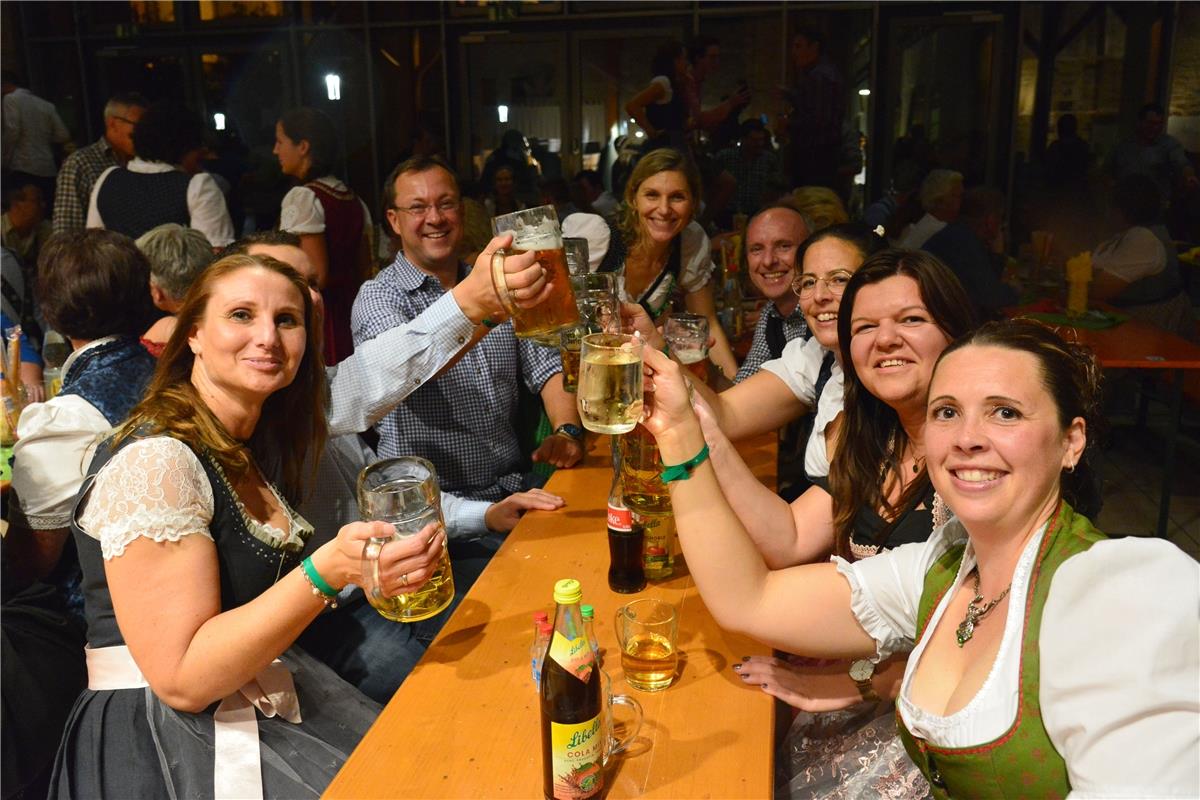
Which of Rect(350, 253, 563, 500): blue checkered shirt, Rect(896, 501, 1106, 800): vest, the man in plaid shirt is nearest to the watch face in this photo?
Rect(896, 501, 1106, 800): vest

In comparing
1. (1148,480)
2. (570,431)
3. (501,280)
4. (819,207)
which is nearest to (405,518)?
(501,280)

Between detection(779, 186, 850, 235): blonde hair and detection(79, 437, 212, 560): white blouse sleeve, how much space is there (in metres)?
2.76

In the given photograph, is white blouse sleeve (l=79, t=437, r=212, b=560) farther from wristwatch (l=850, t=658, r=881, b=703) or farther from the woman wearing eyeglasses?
the woman wearing eyeglasses

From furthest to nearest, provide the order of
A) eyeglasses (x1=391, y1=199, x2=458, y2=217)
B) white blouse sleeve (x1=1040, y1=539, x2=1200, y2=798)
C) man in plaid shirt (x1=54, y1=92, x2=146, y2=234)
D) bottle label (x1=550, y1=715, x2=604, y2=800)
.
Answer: man in plaid shirt (x1=54, y1=92, x2=146, y2=234) → eyeglasses (x1=391, y1=199, x2=458, y2=217) → bottle label (x1=550, y1=715, x2=604, y2=800) → white blouse sleeve (x1=1040, y1=539, x2=1200, y2=798)

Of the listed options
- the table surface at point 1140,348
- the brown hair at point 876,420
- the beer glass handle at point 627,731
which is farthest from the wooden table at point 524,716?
the table surface at point 1140,348

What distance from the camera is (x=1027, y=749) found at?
103 cm

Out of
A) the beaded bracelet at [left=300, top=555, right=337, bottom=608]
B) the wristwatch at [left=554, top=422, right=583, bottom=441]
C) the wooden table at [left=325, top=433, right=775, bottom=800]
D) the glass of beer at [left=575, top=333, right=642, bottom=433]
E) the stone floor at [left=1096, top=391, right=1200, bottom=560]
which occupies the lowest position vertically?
the stone floor at [left=1096, top=391, right=1200, bottom=560]

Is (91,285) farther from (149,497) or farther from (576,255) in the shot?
(576,255)

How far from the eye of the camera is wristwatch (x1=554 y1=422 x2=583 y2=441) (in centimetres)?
238

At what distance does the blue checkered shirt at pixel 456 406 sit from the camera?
98.0 inches

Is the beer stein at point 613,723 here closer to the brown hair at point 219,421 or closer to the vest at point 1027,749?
the vest at point 1027,749

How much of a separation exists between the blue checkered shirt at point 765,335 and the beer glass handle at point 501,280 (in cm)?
129

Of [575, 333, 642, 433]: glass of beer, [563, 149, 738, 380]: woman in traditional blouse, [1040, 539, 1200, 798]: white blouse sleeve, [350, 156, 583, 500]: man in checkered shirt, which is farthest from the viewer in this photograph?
[563, 149, 738, 380]: woman in traditional blouse

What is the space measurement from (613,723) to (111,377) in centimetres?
167
